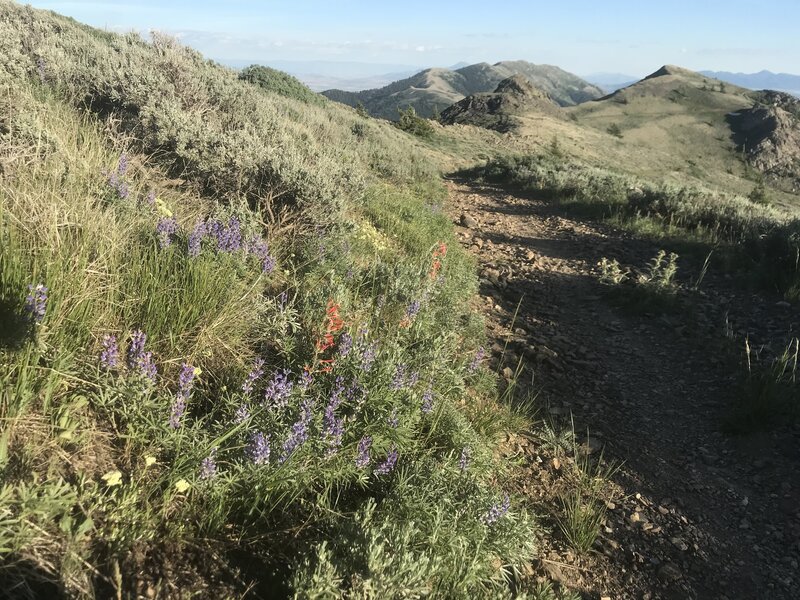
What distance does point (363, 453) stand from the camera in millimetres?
Result: 2549

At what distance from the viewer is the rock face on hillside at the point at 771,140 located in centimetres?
5634

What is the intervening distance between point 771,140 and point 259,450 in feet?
251

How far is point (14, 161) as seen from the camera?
3.42m

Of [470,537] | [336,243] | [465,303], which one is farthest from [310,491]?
[465,303]

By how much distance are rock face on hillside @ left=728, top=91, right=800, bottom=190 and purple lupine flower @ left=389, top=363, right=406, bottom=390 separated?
65433mm

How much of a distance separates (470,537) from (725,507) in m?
2.43

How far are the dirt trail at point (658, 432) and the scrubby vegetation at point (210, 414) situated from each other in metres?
0.81

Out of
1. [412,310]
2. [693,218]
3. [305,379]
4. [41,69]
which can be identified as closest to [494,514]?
[305,379]

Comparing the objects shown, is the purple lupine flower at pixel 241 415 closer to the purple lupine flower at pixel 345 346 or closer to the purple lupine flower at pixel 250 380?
the purple lupine flower at pixel 250 380

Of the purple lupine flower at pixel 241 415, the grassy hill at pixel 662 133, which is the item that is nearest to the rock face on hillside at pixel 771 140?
the grassy hill at pixel 662 133

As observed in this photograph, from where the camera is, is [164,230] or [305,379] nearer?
[305,379]

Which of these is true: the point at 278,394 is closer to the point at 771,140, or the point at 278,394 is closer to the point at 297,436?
the point at 297,436

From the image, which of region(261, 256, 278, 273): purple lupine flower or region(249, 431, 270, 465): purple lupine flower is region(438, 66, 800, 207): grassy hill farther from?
region(249, 431, 270, 465): purple lupine flower

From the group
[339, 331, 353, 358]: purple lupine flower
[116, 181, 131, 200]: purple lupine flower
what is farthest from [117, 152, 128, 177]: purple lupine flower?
[339, 331, 353, 358]: purple lupine flower
